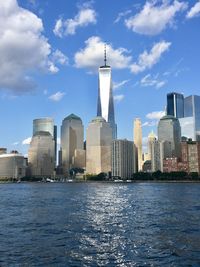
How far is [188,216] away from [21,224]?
94.7 ft

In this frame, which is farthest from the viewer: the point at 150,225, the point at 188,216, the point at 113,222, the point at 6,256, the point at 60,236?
the point at 188,216

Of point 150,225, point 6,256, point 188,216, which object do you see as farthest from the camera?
point 188,216

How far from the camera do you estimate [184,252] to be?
4088cm

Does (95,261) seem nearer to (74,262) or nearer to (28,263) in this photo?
(74,262)

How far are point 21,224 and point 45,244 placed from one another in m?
17.7

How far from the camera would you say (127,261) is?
37062 mm

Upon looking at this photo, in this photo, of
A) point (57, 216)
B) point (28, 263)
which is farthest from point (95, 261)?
point (57, 216)

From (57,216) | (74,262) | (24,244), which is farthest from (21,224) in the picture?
(74,262)

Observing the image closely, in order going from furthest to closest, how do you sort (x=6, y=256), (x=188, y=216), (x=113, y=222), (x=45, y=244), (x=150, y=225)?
(x=188, y=216)
(x=113, y=222)
(x=150, y=225)
(x=45, y=244)
(x=6, y=256)

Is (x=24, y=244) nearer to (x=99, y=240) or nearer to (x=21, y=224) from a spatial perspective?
(x=99, y=240)

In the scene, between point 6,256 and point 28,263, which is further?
point 6,256

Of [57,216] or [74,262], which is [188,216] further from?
[74,262]

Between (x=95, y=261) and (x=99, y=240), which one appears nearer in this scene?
(x=95, y=261)

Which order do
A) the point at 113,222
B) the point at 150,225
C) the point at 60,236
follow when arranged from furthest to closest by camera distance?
1. the point at 113,222
2. the point at 150,225
3. the point at 60,236
